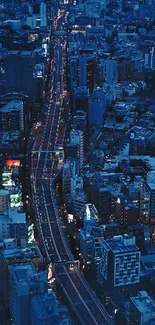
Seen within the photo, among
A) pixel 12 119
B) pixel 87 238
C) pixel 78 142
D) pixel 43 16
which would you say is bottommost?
pixel 87 238

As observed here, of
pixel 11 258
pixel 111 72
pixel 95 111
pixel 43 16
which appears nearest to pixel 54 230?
pixel 11 258

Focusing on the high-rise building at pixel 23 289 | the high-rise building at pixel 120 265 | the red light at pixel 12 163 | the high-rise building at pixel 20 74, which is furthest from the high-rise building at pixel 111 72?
the high-rise building at pixel 23 289

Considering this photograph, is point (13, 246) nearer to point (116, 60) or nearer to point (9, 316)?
point (9, 316)

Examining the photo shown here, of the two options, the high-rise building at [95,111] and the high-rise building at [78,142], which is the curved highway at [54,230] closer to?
the high-rise building at [78,142]

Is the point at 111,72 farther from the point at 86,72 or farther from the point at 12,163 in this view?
the point at 12,163

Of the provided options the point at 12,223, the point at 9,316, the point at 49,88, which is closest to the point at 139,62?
the point at 49,88

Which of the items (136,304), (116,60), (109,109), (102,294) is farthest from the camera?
(116,60)
